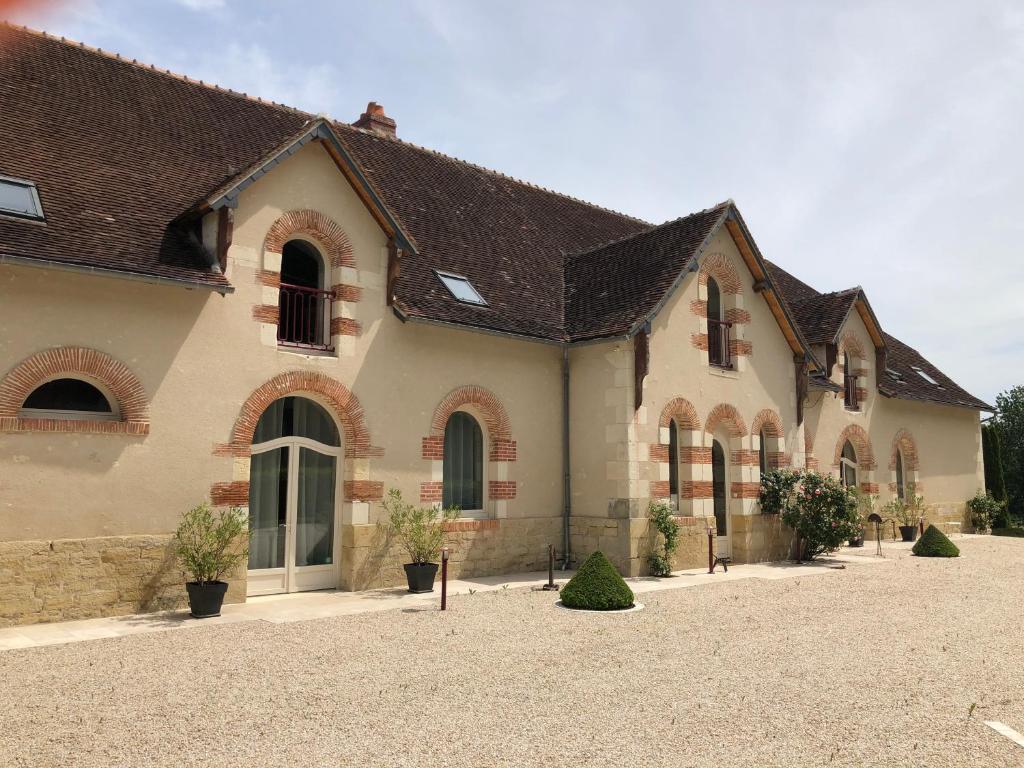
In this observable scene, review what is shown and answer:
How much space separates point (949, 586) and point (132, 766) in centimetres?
1130

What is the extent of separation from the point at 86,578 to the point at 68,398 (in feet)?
6.68

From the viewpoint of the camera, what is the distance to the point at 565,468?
13.8m

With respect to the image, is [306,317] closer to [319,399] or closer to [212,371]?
[319,399]

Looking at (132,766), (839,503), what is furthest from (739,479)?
(132,766)

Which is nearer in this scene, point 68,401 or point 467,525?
point 68,401

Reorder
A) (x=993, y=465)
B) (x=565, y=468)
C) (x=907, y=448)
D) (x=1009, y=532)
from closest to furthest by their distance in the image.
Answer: (x=565, y=468) → (x=907, y=448) → (x=1009, y=532) → (x=993, y=465)

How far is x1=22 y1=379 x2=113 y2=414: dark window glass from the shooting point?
907cm

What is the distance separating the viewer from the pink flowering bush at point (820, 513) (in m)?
14.9

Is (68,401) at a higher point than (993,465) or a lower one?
higher

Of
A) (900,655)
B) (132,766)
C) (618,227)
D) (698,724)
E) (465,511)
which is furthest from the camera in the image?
(618,227)

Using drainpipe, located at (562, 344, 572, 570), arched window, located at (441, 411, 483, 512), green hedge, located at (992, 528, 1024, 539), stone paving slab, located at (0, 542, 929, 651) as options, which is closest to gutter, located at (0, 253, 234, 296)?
stone paving slab, located at (0, 542, 929, 651)

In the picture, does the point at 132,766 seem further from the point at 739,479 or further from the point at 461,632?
the point at 739,479

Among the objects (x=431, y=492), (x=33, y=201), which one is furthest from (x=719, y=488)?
(x=33, y=201)

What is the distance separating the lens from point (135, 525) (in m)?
9.30
